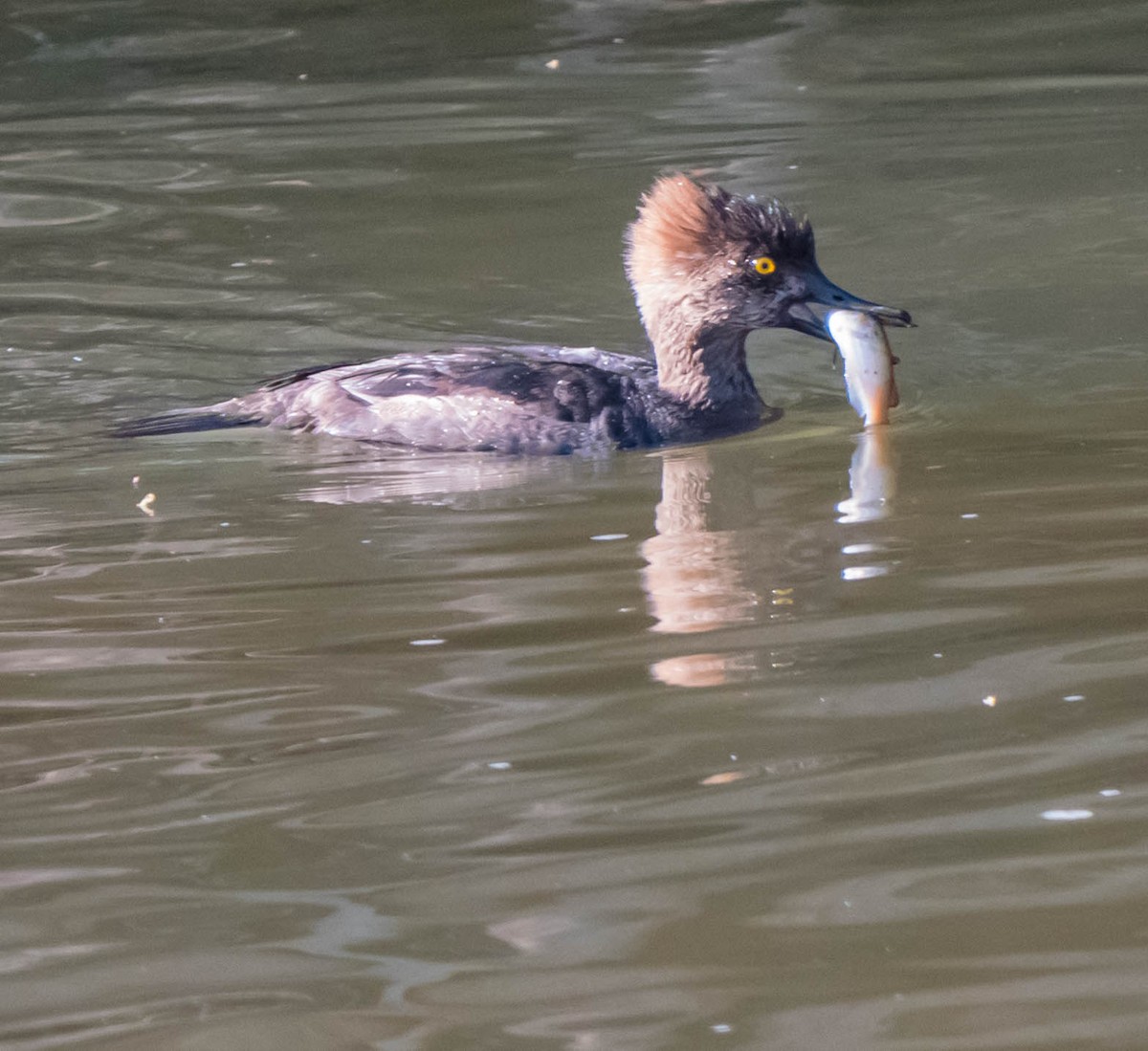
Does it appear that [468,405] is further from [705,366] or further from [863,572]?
[863,572]

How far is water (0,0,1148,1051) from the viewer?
295 cm

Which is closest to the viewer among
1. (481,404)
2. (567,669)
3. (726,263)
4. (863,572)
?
(567,669)

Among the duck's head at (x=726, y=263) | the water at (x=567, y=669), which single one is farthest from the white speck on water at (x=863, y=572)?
the duck's head at (x=726, y=263)

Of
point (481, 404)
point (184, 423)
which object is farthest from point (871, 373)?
point (184, 423)

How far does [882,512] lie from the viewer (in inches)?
228

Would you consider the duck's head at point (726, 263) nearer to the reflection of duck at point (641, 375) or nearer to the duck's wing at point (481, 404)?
the reflection of duck at point (641, 375)

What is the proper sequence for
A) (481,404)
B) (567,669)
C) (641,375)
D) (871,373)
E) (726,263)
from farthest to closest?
(641,375), (726,263), (481,404), (871,373), (567,669)

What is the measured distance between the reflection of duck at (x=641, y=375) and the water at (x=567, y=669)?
238 mm

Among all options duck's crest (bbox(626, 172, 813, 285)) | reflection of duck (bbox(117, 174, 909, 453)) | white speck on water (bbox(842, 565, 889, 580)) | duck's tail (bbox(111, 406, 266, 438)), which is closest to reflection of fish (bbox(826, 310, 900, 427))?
reflection of duck (bbox(117, 174, 909, 453))

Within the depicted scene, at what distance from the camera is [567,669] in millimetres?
4297

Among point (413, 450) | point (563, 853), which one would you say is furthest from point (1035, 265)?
point (563, 853)

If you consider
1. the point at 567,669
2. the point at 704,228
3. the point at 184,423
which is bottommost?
the point at 567,669

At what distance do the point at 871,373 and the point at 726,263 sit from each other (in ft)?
2.84

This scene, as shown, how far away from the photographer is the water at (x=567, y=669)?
2.95 metres
